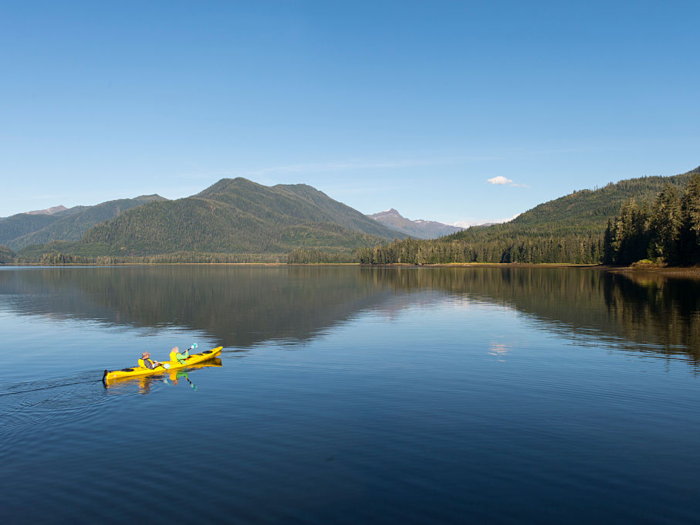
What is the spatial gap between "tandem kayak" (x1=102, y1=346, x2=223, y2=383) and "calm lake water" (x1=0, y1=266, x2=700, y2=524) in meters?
1.39

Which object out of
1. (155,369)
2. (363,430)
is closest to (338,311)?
(155,369)

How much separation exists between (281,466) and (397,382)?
15.3m

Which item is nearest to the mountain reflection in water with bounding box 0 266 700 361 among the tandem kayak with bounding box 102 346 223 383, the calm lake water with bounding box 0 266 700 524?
the calm lake water with bounding box 0 266 700 524

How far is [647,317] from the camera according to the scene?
6544 cm

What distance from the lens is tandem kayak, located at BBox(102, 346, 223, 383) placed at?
119 feet

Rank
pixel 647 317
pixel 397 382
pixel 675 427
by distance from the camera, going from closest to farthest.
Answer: pixel 675 427, pixel 397 382, pixel 647 317

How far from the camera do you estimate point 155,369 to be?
39281 millimetres

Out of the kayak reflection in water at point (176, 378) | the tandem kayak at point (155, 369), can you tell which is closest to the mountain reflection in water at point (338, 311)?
the tandem kayak at point (155, 369)

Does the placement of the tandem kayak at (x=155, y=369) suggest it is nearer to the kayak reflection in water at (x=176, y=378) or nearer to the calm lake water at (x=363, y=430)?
the kayak reflection in water at (x=176, y=378)

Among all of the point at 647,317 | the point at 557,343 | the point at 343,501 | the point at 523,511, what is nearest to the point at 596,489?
the point at 523,511

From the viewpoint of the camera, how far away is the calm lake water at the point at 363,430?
17.8 metres

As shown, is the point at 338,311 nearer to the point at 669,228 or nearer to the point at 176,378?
the point at 176,378

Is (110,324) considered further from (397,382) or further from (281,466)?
(281,466)

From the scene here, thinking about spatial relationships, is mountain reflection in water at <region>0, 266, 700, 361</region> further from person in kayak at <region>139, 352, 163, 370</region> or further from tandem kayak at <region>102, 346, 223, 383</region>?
person in kayak at <region>139, 352, 163, 370</region>
